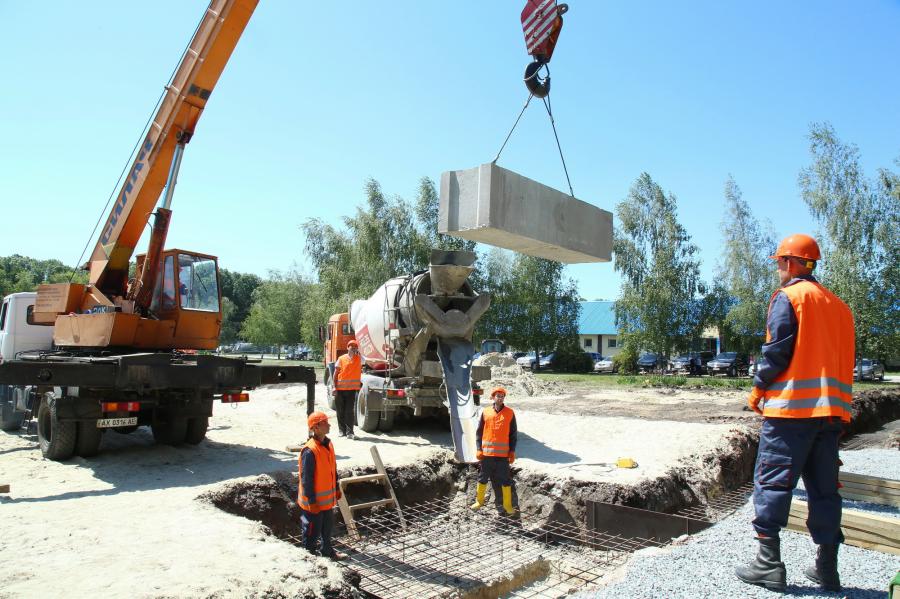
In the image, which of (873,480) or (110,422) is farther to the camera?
(110,422)

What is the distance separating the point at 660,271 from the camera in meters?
33.6

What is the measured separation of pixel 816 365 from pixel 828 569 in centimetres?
124

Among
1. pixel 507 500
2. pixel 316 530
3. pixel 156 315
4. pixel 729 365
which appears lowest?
pixel 507 500

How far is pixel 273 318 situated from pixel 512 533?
147 ft

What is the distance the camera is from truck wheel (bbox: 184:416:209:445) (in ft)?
31.5

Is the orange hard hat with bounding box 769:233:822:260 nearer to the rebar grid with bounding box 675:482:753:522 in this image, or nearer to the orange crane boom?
the rebar grid with bounding box 675:482:753:522

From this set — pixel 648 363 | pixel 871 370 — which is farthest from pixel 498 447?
pixel 871 370

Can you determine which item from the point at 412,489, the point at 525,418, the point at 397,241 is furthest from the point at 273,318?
the point at 412,489

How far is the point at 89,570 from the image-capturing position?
15.1 feet

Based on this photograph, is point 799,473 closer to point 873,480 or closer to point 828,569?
point 828,569

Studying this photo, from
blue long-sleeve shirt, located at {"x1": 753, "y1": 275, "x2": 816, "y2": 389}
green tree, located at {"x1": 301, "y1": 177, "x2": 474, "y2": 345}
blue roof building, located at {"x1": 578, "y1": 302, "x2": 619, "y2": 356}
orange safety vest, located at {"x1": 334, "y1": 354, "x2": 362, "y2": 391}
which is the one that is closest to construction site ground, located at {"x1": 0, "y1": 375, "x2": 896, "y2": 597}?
orange safety vest, located at {"x1": 334, "y1": 354, "x2": 362, "y2": 391}

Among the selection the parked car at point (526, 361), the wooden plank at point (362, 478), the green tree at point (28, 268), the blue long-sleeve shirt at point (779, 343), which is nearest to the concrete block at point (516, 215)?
the blue long-sleeve shirt at point (779, 343)

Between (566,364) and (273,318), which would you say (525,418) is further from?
(273,318)

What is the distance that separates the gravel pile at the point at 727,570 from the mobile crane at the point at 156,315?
5.71 meters
